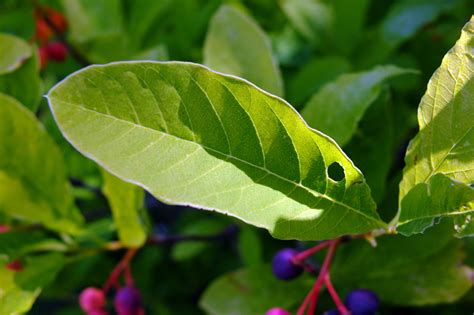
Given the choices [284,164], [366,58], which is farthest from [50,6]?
[284,164]

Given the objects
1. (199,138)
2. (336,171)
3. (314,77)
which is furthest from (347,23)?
(199,138)

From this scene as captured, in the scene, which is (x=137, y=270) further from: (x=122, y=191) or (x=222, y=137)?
(x=222, y=137)

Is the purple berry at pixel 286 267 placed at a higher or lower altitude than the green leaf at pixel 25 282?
higher

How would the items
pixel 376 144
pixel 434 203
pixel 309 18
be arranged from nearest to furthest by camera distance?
pixel 434 203 → pixel 376 144 → pixel 309 18

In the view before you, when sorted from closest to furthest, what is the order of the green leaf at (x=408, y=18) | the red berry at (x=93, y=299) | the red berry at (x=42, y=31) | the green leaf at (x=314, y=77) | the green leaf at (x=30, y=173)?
1. the green leaf at (x=30, y=173)
2. the red berry at (x=93, y=299)
3. the green leaf at (x=314, y=77)
4. the green leaf at (x=408, y=18)
5. the red berry at (x=42, y=31)

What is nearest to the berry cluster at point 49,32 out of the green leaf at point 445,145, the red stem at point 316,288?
the red stem at point 316,288

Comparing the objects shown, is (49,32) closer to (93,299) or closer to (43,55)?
(43,55)

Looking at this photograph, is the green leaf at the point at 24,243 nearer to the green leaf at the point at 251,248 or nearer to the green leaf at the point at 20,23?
the green leaf at the point at 251,248
